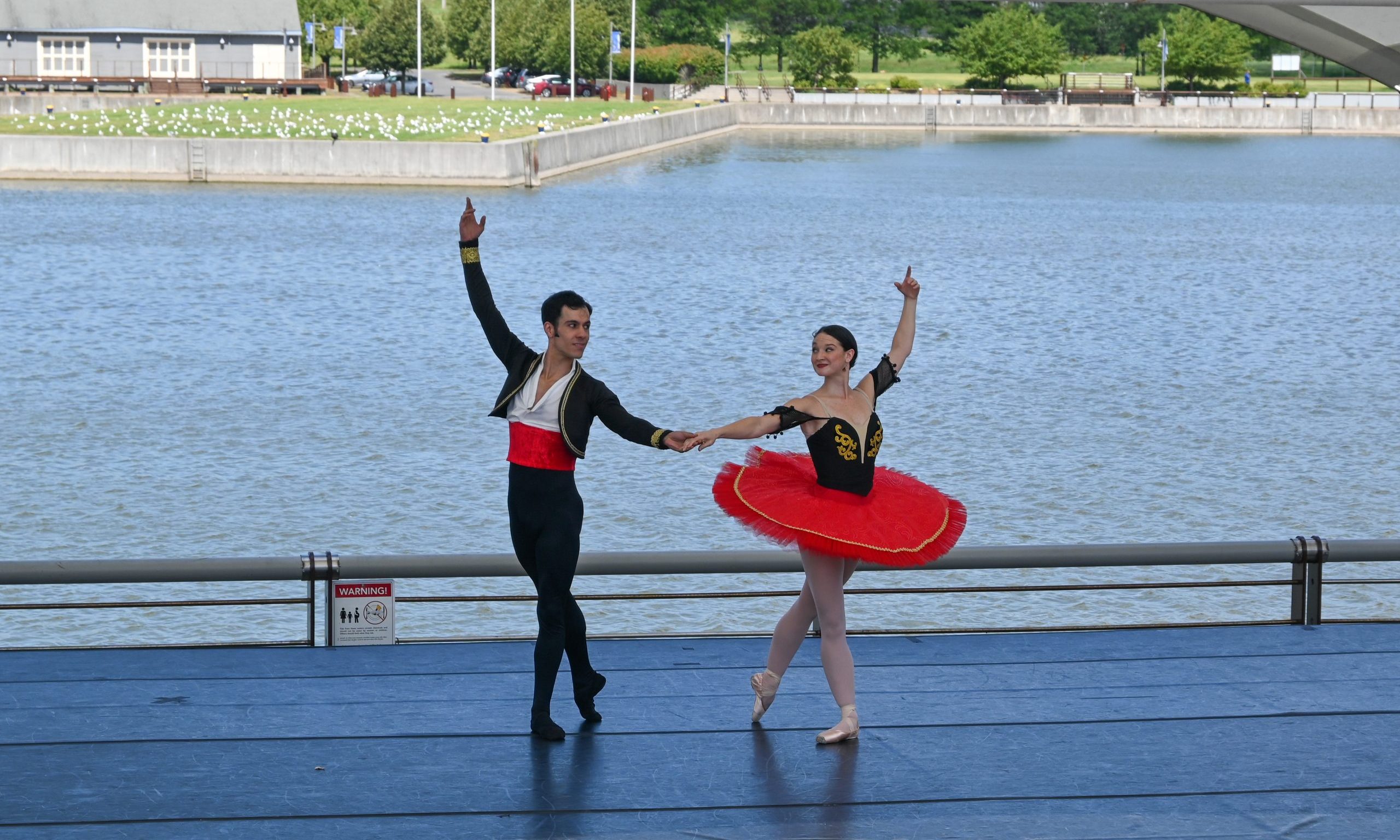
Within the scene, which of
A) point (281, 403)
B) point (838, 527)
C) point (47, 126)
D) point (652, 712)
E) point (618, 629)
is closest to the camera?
point (838, 527)

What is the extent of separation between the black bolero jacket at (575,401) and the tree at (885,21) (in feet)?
432

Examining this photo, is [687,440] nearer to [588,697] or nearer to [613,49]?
[588,697]

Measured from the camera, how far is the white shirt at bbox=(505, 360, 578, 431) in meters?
6.96

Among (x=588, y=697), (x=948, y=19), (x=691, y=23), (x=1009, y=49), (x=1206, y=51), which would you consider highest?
(x=948, y=19)

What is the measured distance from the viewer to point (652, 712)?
24.6ft

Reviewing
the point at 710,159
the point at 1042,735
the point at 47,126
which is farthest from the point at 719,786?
the point at 710,159

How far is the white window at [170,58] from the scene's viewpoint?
95.6m

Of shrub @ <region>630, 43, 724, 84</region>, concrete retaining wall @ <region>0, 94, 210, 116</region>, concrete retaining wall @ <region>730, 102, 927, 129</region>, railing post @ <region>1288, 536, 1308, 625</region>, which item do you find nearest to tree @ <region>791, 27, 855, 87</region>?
shrub @ <region>630, 43, 724, 84</region>

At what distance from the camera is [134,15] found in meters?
95.2

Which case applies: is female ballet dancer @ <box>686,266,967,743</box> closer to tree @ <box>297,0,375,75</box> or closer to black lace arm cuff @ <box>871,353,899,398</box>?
black lace arm cuff @ <box>871,353,899,398</box>

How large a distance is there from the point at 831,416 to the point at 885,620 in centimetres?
1231

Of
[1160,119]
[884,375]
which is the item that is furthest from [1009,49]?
[884,375]

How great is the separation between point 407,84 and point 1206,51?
2105 inches

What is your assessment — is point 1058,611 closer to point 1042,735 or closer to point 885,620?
point 885,620
